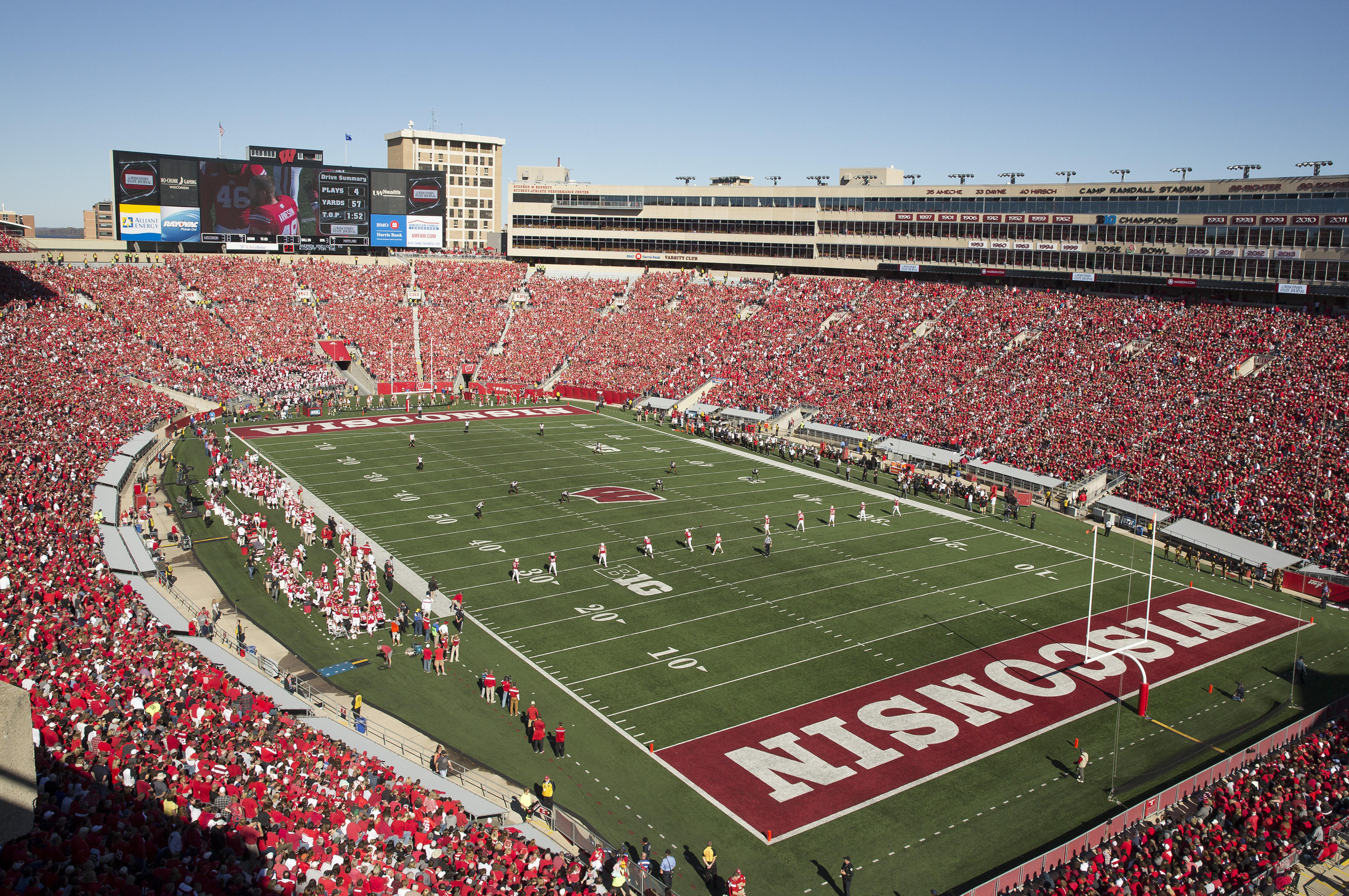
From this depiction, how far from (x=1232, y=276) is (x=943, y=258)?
18.5m

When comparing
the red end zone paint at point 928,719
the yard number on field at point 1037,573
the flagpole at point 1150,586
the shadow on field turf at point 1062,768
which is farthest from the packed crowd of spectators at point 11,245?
the shadow on field turf at point 1062,768

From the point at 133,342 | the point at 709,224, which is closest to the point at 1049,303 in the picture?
the point at 709,224

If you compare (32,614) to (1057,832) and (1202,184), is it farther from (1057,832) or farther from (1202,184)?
(1202,184)

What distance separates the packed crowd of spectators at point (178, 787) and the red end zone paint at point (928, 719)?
509 centimetres

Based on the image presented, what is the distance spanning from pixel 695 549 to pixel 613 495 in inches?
296

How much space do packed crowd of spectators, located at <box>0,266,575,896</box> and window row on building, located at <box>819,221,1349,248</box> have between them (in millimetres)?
49077

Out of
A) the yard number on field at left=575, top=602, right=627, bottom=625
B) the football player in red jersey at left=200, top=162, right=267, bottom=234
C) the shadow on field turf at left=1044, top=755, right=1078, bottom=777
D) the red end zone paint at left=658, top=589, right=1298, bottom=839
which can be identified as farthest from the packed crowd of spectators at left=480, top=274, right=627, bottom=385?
the shadow on field turf at left=1044, top=755, right=1078, bottom=777

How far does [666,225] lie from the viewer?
79.1 m

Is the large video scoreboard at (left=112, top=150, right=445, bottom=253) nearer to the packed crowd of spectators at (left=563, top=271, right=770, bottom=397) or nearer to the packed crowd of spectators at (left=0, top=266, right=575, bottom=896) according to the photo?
the packed crowd of spectators at (left=563, top=271, right=770, bottom=397)

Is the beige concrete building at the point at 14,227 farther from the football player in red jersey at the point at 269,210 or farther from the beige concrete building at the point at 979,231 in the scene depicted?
the beige concrete building at the point at 979,231

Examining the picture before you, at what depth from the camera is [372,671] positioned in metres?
22.9

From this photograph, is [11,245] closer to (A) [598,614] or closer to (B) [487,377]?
(B) [487,377]

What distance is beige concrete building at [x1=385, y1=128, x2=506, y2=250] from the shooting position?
368 ft

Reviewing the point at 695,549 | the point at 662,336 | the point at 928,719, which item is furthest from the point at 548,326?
the point at 928,719
